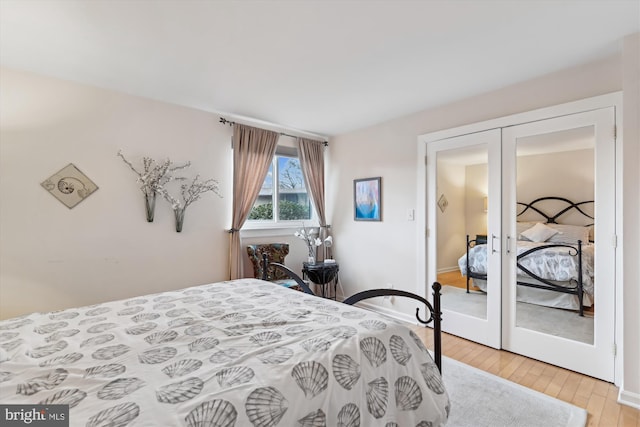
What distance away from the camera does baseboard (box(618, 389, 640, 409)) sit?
1.96 metres

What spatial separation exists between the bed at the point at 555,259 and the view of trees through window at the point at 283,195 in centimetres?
276

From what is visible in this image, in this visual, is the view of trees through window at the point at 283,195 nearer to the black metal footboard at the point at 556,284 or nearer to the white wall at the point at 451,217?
the white wall at the point at 451,217

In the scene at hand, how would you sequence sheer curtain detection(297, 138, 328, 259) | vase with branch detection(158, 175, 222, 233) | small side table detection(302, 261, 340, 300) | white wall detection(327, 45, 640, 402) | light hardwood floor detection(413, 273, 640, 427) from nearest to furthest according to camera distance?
light hardwood floor detection(413, 273, 640, 427) < white wall detection(327, 45, 640, 402) < vase with branch detection(158, 175, 222, 233) < small side table detection(302, 261, 340, 300) < sheer curtain detection(297, 138, 328, 259)

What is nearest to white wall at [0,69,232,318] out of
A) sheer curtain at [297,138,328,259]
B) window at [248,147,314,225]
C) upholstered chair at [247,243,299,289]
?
upholstered chair at [247,243,299,289]

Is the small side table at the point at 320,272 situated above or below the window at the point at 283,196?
below

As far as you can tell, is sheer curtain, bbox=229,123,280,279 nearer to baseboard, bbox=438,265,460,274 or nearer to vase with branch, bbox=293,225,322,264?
vase with branch, bbox=293,225,322,264

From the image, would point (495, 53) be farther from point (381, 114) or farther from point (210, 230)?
point (210, 230)

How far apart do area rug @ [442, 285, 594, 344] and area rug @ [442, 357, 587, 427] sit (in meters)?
0.70

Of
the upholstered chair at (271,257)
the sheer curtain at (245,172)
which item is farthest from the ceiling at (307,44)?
the upholstered chair at (271,257)

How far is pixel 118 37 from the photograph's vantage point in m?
2.03

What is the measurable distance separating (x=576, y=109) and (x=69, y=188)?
443 centimetres

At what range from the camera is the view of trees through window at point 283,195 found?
4078 millimetres

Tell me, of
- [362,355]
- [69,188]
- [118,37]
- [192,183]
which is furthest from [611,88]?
[69,188]

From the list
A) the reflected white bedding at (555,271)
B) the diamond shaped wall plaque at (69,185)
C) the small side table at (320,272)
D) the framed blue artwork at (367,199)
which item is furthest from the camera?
the framed blue artwork at (367,199)
